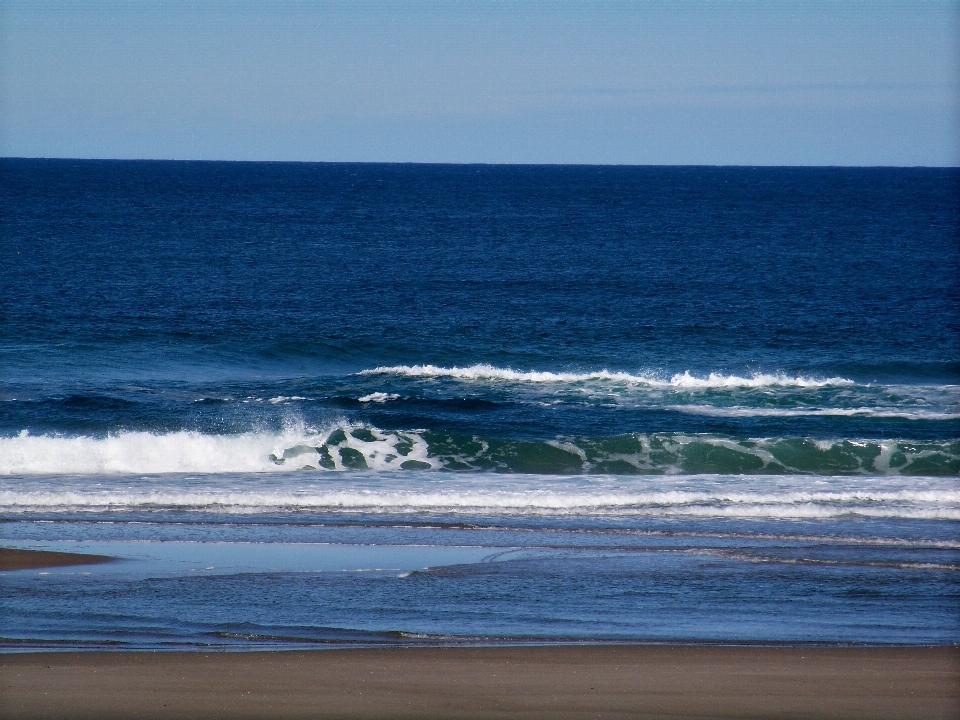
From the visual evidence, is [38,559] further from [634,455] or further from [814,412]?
[814,412]

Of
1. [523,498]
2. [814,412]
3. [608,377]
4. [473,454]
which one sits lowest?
[473,454]

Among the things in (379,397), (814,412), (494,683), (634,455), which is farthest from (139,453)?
(814,412)

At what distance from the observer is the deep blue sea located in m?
8.28

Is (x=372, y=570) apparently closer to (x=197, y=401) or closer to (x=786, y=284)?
(x=197, y=401)

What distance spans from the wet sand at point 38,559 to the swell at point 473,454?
18.6 feet

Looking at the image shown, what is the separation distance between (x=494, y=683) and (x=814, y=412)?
47.8 feet

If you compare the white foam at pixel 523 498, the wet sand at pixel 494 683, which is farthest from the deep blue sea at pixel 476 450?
the wet sand at pixel 494 683

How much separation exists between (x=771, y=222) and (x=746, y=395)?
5528 centimetres

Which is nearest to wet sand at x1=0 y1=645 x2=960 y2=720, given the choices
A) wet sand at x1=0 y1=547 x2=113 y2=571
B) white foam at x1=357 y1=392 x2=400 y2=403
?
wet sand at x1=0 y1=547 x2=113 y2=571

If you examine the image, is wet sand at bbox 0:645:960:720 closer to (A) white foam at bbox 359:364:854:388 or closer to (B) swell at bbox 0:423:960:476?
(B) swell at bbox 0:423:960:476

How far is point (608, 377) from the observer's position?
22391 mm

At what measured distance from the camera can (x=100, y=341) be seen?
83.1ft

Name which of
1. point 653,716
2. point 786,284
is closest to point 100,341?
point 653,716

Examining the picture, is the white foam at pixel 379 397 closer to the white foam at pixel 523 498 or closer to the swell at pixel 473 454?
the swell at pixel 473 454
